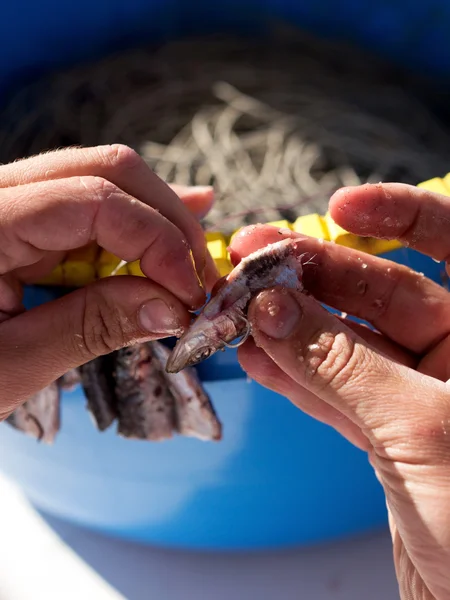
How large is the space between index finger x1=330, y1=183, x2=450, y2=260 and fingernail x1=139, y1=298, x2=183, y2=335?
186 mm

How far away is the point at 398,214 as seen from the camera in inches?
25.1

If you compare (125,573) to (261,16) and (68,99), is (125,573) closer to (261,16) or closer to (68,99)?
(68,99)

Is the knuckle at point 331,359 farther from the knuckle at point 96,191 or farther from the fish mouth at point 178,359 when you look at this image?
the knuckle at point 96,191

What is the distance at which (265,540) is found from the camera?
2.86 feet

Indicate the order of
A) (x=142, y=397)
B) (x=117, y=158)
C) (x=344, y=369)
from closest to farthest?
(x=344, y=369) < (x=117, y=158) < (x=142, y=397)

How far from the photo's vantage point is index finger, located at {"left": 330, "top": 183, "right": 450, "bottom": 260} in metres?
0.62

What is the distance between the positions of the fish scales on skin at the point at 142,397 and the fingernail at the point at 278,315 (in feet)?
0.59

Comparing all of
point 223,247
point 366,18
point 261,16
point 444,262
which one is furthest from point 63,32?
point 444,262

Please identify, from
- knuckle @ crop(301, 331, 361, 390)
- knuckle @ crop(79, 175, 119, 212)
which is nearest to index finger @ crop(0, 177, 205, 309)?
knuckle @ crop(79, 175, 119, 212)

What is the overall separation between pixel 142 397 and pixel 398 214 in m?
0.33

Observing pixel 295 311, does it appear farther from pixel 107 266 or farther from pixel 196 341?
pixel 107 266

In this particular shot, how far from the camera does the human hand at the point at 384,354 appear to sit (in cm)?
50

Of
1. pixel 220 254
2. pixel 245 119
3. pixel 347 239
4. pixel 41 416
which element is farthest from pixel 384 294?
pixel 245 119

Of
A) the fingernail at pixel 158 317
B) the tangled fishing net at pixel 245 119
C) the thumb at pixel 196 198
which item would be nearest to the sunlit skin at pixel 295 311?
the fingernail at pixel 158 317
